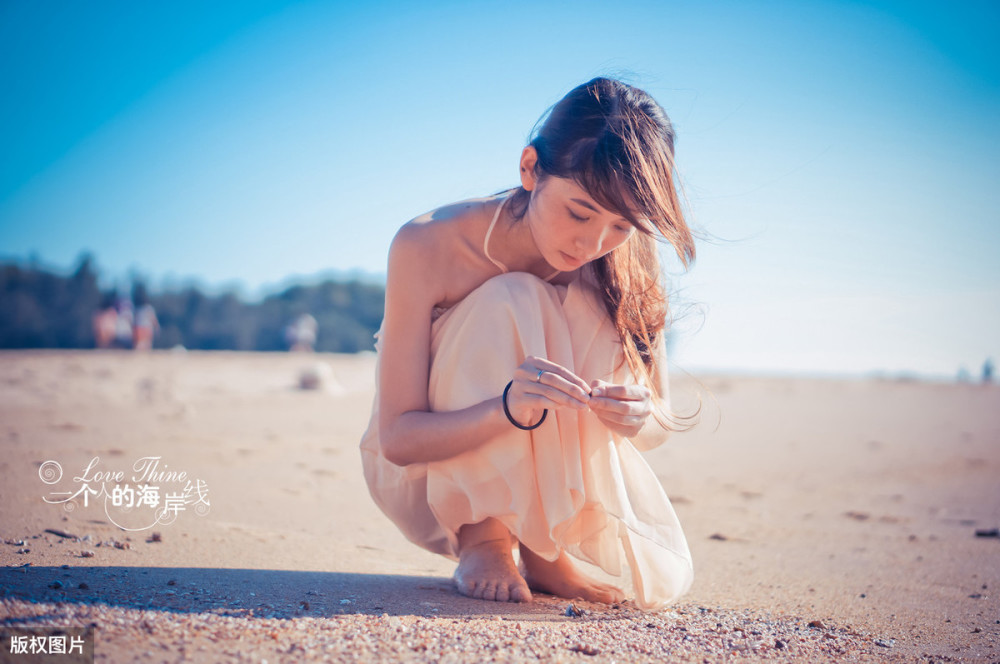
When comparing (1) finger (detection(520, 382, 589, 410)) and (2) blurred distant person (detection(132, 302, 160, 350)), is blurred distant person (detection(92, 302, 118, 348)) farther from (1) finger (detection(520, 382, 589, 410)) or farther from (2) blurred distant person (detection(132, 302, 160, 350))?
(1) finger (detection(520, 382, 589, 410))

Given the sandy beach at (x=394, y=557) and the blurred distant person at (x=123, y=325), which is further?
the blurred distant person at (x=123, y=325)

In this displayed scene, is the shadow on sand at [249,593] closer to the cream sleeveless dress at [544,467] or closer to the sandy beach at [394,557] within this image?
the sandy beach at [394,557]

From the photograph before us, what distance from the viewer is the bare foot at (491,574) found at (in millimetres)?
1859

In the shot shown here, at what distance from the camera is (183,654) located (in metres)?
1.24

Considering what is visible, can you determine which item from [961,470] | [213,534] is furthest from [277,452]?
[961,470]

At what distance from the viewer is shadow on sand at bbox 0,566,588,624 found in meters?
1.55

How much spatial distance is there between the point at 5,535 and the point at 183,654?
54.6 inches

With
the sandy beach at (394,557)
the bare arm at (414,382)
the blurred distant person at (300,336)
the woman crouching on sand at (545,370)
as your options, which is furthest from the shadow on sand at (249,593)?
the blurred distant person at (300,336)

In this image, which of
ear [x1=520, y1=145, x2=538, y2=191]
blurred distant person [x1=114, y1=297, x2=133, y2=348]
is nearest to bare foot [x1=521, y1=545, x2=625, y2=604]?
ear [x1=520, y1=145, x2=538, y2=191]

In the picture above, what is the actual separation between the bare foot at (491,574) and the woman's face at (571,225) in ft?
2.82

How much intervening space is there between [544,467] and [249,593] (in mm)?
824

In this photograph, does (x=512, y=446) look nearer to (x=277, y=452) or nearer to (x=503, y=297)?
(x=503, y=297)

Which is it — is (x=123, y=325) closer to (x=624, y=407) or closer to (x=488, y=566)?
(x=488, y=566)

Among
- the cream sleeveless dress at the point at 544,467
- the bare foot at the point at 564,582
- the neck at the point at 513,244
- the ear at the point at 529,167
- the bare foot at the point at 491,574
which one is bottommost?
the bare foot at the point at 564,582
